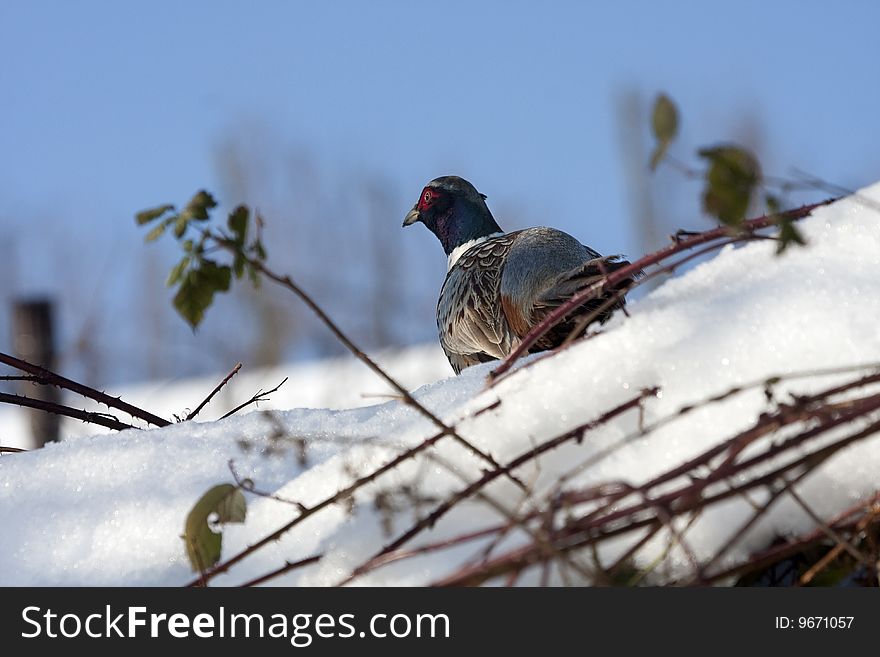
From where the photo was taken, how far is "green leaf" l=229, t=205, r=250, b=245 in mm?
1438

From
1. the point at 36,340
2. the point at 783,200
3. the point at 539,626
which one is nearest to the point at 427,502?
the point at 539,626

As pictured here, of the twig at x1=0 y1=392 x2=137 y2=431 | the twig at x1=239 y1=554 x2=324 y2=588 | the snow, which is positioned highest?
the twig at x1=0 y1=392 x2=137 y2=431

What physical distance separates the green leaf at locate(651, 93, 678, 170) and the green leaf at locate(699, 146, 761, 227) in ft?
0.25

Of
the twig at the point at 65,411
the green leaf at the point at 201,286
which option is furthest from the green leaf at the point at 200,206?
the twig at the point at 65,411

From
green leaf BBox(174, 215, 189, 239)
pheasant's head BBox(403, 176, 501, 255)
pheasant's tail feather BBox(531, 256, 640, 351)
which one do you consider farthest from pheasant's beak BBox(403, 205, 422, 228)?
green leaf BBox(174, 215, 189, 239)

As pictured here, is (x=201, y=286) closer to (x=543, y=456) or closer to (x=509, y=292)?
(x=543, y=456)

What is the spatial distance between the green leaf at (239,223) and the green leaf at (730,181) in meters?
0.61

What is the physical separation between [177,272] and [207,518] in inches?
17.3

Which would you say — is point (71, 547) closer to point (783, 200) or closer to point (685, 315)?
point (685, 315)

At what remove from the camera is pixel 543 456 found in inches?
62.1

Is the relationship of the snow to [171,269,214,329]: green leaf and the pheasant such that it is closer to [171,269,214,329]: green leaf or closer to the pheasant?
[171,269,214,329]: green leaf

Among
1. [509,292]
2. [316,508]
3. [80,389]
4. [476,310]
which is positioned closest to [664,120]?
[316,508]

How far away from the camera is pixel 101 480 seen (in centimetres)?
199

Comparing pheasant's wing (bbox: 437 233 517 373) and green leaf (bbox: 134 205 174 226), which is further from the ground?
pheasant's wing (bbox: 437 233 517 373)
